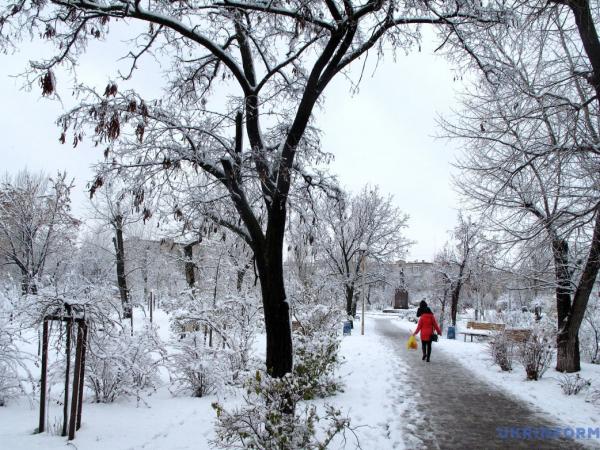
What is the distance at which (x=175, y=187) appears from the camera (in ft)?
17.2

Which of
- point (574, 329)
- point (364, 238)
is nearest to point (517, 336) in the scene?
point (574, 329)

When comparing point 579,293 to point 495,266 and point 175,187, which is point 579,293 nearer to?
point 495,266

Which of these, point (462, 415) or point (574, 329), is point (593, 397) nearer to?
point (462, 415)

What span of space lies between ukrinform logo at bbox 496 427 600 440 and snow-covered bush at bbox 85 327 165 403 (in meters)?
5.46

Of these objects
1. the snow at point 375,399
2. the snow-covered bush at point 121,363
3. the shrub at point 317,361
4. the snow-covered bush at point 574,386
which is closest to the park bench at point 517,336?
the snow-covered bush at point 574,386

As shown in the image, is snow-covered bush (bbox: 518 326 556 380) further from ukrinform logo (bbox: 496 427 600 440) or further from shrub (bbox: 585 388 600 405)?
ukrinform logo (bbox: 496 427 600 440)

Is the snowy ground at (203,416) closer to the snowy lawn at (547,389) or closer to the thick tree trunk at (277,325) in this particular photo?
the snowy lawn at (547,389)

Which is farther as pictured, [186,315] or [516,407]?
[186,315]

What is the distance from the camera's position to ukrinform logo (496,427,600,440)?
17.6 ft

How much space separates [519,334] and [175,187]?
27.7 ft

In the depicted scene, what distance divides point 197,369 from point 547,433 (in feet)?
17.5

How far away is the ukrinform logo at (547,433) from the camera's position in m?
5.37

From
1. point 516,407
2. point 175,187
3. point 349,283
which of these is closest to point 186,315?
point 175,187

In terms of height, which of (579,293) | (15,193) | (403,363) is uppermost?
(15,193)
